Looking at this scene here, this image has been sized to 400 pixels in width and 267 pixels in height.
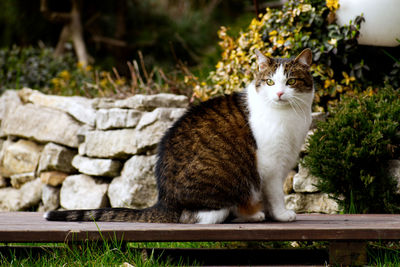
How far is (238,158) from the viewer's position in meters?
2.35

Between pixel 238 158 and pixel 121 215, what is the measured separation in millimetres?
687

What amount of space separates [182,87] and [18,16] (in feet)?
15.4

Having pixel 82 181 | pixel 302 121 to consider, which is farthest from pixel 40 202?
pixel 302 121

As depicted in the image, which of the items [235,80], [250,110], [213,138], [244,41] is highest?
[244,41]

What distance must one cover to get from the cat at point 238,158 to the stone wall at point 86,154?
3.23ft

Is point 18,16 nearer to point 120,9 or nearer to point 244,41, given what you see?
point 120,9

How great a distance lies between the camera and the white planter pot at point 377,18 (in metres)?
3.44

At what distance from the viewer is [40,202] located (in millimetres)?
4414

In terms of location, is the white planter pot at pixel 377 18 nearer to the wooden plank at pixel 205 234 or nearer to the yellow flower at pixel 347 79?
the yellow flower at pixel 347 79

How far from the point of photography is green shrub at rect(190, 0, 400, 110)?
3514 millimetres

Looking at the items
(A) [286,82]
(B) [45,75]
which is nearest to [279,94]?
(A) [286,82]

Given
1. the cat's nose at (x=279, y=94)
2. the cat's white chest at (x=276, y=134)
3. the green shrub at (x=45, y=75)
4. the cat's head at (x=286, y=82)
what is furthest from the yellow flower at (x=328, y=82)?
the green shrub at (x=45, y=75)

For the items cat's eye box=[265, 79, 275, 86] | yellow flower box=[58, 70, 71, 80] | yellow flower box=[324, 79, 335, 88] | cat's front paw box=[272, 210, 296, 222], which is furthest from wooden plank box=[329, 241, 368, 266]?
yellow flower box=[58, 70, 71, 80]

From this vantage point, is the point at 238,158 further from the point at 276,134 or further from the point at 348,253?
the point at 348,253
